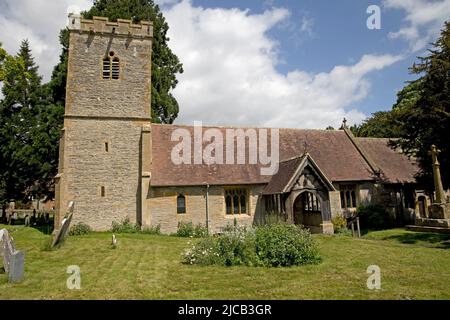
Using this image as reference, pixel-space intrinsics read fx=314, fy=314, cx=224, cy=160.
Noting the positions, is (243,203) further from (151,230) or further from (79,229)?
(79,229)

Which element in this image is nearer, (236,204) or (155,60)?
(236,204)

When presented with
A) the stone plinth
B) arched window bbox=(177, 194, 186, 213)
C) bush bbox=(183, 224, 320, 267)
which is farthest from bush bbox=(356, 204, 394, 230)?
bush bbox=(183, 224, 320, 267)

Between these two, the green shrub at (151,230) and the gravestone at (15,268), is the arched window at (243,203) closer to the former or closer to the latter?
the green shrub at (151,230)

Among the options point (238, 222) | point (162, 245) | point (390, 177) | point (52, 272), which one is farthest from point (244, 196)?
point (52, 272)

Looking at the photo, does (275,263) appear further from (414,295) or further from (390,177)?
(390,177)

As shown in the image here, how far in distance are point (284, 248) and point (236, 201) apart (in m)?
11.9

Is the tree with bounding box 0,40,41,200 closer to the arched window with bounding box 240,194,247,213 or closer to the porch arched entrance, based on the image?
the arched window with bounding box 240,194,247,213

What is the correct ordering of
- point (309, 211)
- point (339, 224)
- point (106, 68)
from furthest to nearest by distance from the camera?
point (106, 68) → point (309, 211) → point (339, 224)

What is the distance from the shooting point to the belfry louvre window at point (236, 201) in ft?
72.7

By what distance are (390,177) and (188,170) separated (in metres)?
15.6

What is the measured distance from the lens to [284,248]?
10.5m

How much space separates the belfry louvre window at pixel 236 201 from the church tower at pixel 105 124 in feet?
18.8

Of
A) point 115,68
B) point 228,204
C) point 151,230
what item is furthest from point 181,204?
point 115,68

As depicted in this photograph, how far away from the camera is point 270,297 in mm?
7148
